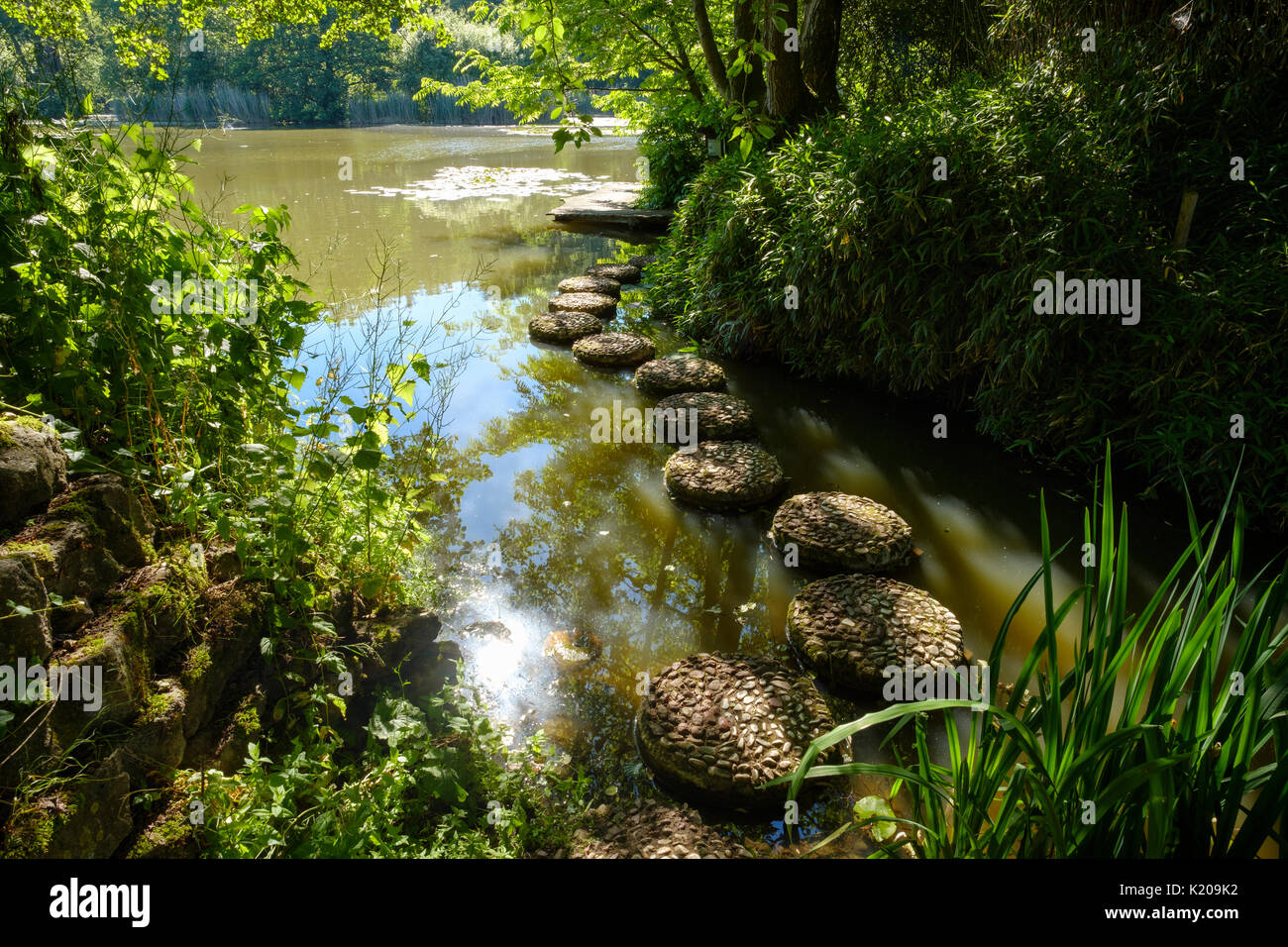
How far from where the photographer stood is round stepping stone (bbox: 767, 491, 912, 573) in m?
3.00

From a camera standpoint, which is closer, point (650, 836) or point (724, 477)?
point (650, 836)

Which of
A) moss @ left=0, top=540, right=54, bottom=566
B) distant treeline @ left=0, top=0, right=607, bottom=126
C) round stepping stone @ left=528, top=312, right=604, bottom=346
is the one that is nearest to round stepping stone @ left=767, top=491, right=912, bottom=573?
moss @ left=0, top=540, right=54, bottom=566

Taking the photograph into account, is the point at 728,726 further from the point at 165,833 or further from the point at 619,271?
the point at 619,271

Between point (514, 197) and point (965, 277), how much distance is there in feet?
31.7

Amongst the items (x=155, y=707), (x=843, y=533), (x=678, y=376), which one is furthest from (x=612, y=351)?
(x=155, y=707)

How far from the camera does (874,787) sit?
82.2 inches

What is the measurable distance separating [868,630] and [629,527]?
135 cm

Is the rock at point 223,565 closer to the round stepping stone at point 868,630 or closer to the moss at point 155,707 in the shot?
the moss at point 155,707

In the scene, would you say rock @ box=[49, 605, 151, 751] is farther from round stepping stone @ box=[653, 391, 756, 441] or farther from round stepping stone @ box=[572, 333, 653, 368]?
round stepping stone @ box=[572, 333, 653, 368]

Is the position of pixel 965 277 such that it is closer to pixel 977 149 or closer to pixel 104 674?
pixel 977 149

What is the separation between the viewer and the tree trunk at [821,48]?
6.38 m

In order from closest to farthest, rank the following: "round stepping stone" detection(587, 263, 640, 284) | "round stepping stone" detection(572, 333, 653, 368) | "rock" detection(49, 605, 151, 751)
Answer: "rock" detection(49, 605, 151, 751) < "round stepping stone" detection(572, 333, 653, 368) < "round stepping stone" detection(587, 263, 640, 284)

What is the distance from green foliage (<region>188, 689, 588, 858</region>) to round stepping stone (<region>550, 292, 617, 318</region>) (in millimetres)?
4787

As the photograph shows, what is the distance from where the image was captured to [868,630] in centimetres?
249
